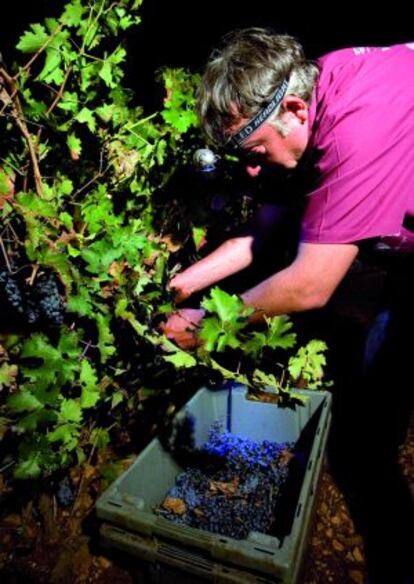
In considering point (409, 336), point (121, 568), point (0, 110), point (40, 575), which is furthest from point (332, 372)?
point (0, 110)

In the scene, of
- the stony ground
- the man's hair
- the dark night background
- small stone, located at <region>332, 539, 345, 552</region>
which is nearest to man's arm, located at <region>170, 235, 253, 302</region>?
the man's hair

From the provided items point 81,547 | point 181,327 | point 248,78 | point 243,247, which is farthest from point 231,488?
point 248,78

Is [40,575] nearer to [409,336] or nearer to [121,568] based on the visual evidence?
[121,568]

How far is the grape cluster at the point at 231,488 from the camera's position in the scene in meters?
2.19

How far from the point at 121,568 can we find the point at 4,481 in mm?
801

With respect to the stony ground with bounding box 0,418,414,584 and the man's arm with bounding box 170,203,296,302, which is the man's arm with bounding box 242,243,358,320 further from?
the stony ground with bounding box 0,418,414,584

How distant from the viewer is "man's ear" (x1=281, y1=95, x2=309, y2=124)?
2045mm

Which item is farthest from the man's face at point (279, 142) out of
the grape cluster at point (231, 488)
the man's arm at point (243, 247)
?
the grape cluster at point (231, 488)

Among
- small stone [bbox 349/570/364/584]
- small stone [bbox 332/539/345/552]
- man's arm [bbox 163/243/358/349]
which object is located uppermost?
man's arm [bbox 163/243/358/349]

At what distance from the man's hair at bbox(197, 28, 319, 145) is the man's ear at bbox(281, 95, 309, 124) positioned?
0.05 meters

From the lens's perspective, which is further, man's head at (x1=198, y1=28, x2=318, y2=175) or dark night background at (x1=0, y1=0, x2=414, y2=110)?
dark night background at (x1=0, y1=0, x2=414, y2=110)

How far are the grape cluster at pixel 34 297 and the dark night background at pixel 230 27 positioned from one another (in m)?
3.07

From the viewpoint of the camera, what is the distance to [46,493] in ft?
7.67

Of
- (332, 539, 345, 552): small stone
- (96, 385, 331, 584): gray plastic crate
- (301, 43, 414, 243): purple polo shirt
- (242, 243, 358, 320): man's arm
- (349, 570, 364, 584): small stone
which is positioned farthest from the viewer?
(332, 539, 345, 552): small stone
